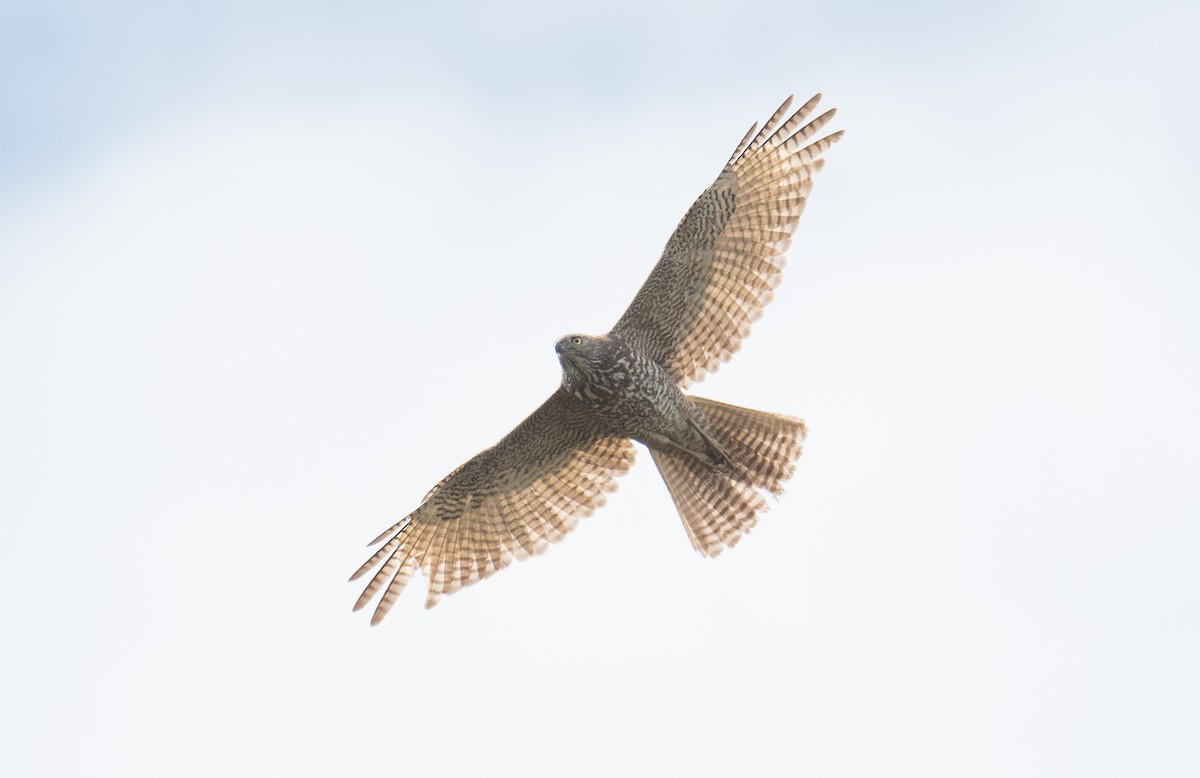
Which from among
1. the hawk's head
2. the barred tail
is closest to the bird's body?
the hawk's head

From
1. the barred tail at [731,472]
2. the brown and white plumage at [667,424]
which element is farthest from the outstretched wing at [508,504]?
the barred tail at [731,472]

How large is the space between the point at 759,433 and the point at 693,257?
1.80 m

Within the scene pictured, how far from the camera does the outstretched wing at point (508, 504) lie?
60.7ft

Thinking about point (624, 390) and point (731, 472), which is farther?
point (731, 472)

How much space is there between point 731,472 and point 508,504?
217 centimetres

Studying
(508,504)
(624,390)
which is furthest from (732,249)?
(508,504)

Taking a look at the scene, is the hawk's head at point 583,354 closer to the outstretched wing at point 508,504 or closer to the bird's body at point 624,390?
the bird's body at point 624,390

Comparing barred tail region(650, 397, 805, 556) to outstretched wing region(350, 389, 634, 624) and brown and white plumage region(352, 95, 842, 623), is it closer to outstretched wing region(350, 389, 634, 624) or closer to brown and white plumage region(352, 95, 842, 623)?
brown and white plumage region(352, 95, 842, 623)

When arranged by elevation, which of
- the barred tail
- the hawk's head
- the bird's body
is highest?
the hawk's head

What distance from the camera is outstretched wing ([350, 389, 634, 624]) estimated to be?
18500 mm

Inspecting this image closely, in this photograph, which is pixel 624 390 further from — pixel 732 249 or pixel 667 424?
pixel 732 249

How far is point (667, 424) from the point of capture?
59.4 feet

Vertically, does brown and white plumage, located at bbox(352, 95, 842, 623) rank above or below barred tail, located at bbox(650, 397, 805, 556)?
above

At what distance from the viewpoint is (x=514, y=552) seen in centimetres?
1872
